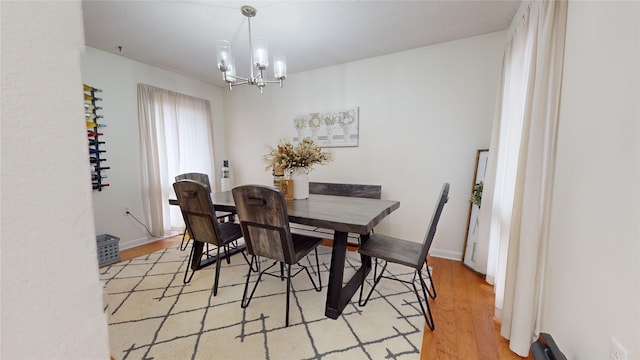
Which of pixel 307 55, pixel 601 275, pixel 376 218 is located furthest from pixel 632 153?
pixel 307 55

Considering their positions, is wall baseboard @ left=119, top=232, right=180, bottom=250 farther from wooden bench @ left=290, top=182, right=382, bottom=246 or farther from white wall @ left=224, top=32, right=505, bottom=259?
white wall @ left=224, top=32, right=505, bottom=259

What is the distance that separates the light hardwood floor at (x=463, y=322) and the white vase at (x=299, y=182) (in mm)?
1461

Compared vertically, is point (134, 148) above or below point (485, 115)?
below

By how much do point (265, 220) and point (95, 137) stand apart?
2.73m

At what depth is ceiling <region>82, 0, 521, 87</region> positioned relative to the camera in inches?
80.7

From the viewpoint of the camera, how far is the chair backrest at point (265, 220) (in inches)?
59.0

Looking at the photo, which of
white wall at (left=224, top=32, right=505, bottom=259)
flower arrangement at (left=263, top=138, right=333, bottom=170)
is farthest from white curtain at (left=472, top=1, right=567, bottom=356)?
flower arrangement at (left=263, top=138, right=333, bottom=170)

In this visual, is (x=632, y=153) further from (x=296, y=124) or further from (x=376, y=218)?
(x=296, y=124)

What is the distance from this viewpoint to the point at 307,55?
118 inches

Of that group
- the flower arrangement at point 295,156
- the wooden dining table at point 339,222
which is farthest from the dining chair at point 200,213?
the flower arrangement at point 295,156

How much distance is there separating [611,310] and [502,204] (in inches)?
44.4

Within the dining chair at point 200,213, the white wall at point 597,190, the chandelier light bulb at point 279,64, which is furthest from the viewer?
the chandelier light bulb at point 279,64

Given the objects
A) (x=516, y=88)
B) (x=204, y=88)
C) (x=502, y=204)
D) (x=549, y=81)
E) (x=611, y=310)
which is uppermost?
(x=204, y=88)

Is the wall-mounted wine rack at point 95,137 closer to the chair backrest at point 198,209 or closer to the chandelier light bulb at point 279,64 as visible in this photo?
the chair backrest at point 198,209
